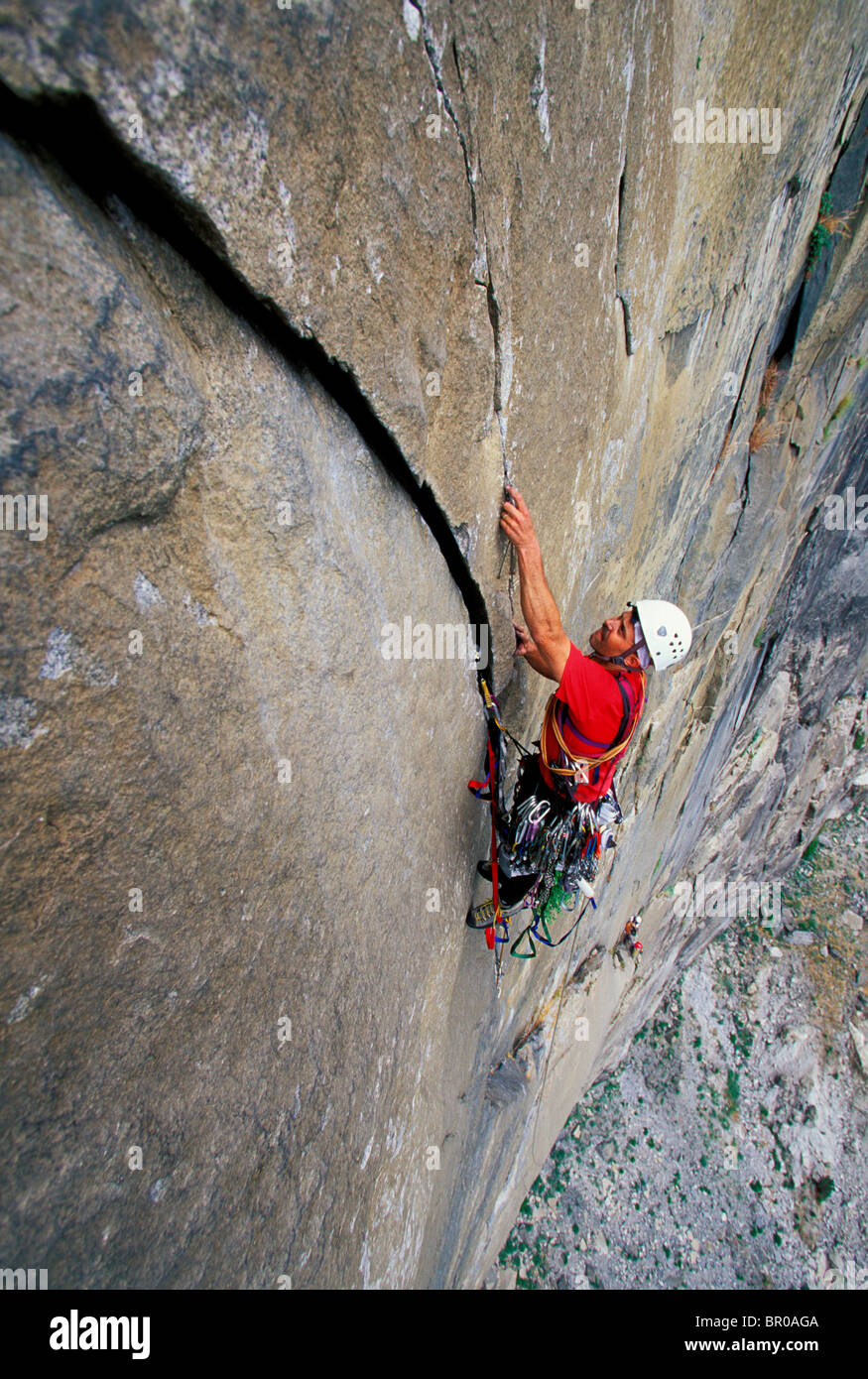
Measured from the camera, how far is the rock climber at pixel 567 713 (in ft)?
7.91

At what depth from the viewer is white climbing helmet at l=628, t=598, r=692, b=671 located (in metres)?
2.93

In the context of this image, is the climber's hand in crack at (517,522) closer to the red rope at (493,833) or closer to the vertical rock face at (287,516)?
the vertical rock face at (287,516)

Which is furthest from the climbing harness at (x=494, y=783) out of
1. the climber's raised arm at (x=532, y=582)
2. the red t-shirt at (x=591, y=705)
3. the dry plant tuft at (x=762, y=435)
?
the dry plant tuft at (x=762, y=435)

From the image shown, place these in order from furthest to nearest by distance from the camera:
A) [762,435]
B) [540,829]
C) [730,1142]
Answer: [730,1142]
[762,435]
[540,829]

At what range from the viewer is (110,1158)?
1.26 m

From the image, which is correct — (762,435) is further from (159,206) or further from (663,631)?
(159,206)

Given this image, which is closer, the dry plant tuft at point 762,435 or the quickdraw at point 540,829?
the quickdraw at point 540,829

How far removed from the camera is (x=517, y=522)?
2363 millimetres

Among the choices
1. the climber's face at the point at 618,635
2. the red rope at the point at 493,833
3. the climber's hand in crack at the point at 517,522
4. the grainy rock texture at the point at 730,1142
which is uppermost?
the climber's hand in crack at the point at 517,522

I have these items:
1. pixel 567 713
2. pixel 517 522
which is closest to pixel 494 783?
pixel 567 713

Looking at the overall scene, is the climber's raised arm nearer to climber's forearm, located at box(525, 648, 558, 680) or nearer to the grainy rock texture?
climber's forearm, located at box(525, 648, 558, 680)

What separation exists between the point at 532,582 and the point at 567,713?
639mm

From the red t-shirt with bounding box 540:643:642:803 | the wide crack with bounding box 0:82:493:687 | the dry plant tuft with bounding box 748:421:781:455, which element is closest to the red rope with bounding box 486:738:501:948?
the red t-shirt with bounding box 540:643:642:803
